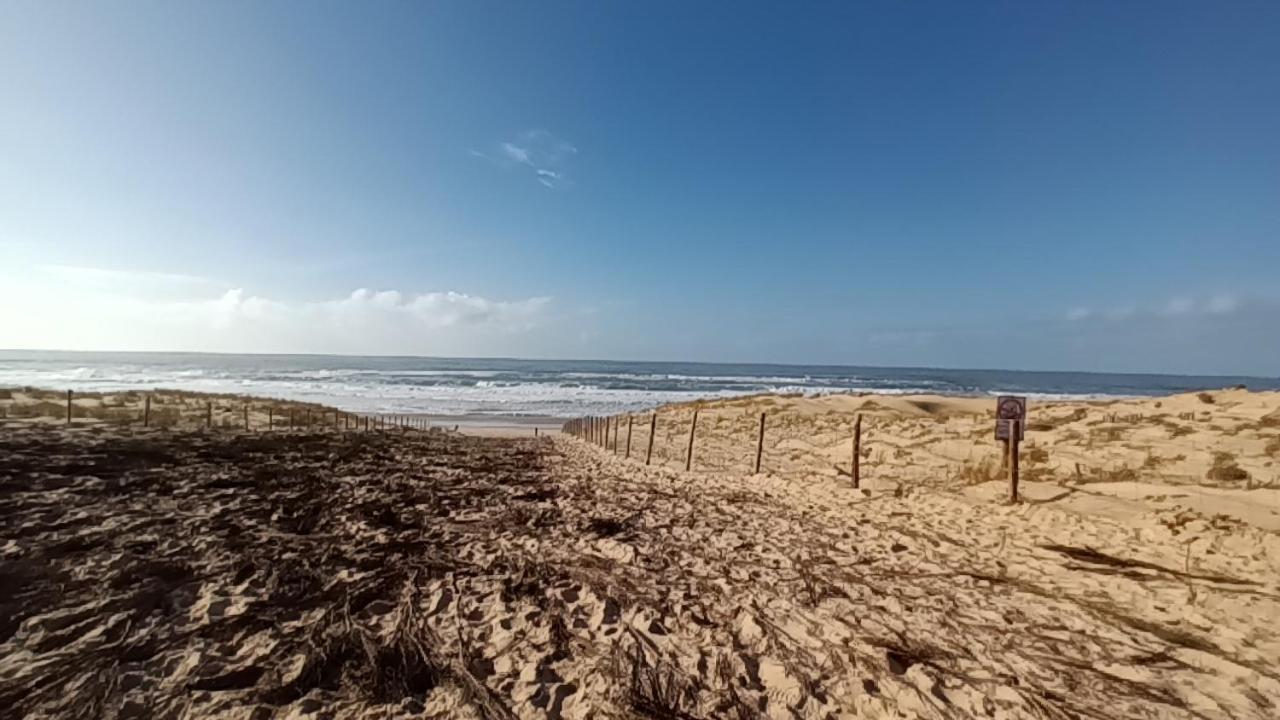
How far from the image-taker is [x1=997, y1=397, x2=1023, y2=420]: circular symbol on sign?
8.69m

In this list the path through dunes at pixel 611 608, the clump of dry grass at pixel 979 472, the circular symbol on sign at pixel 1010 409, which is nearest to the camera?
the path through dunes at pixel 611 608

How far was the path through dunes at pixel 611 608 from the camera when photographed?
3562mm

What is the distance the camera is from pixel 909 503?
885 cm

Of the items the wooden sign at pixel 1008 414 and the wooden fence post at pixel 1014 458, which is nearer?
the wooden fence post at pixel 1014 458

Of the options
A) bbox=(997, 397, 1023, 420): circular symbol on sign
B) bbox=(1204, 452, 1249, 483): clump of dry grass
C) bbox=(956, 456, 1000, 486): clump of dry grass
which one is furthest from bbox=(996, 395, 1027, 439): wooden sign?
bbox=(1204, 452, 1249, 483): clump of dry grass

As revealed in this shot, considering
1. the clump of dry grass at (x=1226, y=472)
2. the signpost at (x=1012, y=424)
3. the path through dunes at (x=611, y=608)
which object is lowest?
the path through dunes at (x=611, y=608)

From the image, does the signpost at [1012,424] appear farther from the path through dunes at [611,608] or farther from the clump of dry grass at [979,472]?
the clump of dry grass at [979,472]

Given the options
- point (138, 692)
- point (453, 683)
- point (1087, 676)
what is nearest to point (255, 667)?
point (138, 692)

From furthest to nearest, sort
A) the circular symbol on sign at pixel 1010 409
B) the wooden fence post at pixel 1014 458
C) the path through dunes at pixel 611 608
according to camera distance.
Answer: the circular symbol on sign at pixel 1010 409 → the wooden fence post at pixel 1014 458 → the path through dunes at pixel 611 608

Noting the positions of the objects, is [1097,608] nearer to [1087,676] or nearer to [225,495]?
[1087,676]

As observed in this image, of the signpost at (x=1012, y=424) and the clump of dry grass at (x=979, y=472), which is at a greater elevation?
the signpost at (x=1012, y=424)

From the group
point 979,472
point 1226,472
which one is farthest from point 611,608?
point 1226,472

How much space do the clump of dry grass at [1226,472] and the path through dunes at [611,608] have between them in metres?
2.85

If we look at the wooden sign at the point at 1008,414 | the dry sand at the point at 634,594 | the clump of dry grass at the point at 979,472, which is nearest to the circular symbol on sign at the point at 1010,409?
the wooden sign at the point at 1008,414
